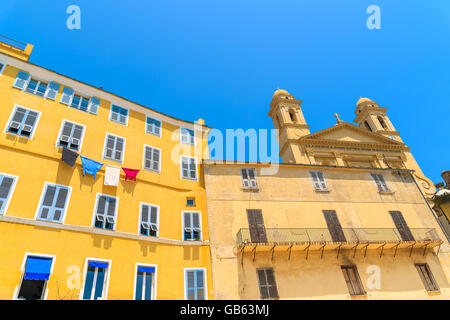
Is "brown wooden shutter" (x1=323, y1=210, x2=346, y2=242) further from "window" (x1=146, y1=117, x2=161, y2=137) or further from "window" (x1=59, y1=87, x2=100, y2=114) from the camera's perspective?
"window" (x1=59, y1=87, x2=100, y2=114)

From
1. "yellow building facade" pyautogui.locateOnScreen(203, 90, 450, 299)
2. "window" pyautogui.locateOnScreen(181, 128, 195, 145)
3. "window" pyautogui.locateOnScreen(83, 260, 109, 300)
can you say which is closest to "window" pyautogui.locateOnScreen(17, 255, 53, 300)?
"window" pyautogui.locateOnScreen(83, 260, 109, 300)

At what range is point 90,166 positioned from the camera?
14922 millimetres

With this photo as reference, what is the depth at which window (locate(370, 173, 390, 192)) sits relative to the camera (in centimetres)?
2152

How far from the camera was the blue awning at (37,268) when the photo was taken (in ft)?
36.8

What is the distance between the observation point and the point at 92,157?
51.2ft

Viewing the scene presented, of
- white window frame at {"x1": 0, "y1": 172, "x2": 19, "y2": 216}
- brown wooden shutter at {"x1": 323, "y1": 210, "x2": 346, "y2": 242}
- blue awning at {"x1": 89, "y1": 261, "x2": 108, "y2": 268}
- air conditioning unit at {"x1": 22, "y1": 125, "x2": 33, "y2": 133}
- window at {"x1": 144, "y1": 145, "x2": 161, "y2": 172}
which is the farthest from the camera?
brown wooden shutter at {"x1": 323, "y1": 210, "x2": 346, "y2": 242}

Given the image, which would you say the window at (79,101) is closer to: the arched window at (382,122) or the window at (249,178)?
the window at (249,178)

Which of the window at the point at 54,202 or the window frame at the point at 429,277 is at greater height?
the window at the point at 54,202

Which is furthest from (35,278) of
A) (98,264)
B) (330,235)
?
(330,235)

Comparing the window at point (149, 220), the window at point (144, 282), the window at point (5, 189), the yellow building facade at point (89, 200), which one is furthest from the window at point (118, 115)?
the window at point (144, 282)

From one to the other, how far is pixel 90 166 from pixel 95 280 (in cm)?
579

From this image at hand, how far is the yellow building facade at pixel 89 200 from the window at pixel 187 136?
945 mm

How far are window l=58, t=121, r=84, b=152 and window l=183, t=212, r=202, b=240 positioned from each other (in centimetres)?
719
